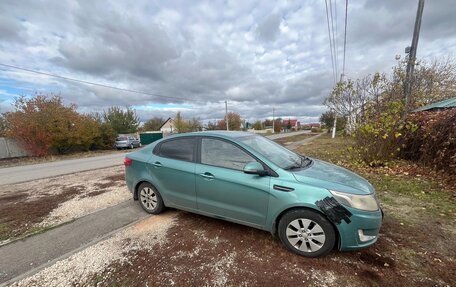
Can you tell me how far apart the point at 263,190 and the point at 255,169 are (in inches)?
11.3

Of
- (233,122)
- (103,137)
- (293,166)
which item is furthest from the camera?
(233,122)

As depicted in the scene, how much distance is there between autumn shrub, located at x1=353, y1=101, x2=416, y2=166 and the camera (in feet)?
21.8

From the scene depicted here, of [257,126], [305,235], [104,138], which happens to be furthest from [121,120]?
[257,126]

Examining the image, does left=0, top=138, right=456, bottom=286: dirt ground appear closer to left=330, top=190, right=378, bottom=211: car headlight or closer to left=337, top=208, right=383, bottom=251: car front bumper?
left=337, top=208, right=383, bottom=251: car front bumper

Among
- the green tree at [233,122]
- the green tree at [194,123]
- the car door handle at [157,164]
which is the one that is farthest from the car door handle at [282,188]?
the green tree at [233,122]

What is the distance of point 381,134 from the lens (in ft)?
22.9

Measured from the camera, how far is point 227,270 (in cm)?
249

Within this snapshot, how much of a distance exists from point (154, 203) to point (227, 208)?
160cm

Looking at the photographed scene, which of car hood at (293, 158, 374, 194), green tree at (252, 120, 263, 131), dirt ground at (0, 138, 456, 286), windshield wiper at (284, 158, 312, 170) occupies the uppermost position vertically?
windshield wiper at (284, 158, 312, 170)

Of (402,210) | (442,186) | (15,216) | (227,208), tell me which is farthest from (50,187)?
(442,186)

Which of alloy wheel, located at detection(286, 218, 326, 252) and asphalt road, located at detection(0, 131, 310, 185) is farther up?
alloy wheel, located at detection(286, 218, 326, 252)

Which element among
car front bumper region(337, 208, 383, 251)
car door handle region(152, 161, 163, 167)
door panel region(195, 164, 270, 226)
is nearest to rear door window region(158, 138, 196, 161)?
car door handle region(152, 161, 163, 167)

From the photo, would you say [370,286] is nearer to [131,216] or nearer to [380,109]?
[131,216]

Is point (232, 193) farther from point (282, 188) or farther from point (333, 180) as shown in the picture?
point (333, 180)
